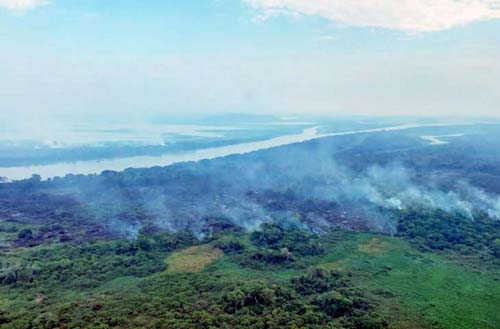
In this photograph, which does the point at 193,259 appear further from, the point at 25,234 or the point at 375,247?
the point at 25,234

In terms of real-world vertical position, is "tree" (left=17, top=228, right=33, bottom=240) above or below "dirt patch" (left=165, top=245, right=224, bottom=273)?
above

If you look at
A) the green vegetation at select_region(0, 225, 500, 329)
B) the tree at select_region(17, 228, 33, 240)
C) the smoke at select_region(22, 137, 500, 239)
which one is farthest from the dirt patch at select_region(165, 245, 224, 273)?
the tree at select_region(17, 228, 33, 240)

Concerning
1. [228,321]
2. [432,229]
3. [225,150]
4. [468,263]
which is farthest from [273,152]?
[228,321]

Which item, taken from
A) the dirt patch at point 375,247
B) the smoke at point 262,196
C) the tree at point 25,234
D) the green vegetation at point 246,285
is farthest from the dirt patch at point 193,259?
the tree at point 25,234

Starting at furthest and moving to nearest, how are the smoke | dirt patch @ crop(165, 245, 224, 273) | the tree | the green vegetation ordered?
1. the smoke
2. the tree
3. dirt patch @ crop(165, 245, 224, 273)
4. the green vegetation

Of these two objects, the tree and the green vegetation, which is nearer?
the green vegetation

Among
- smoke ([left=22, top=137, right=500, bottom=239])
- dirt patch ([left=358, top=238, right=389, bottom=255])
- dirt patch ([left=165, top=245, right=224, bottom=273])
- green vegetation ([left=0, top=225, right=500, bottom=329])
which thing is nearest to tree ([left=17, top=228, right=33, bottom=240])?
green vegetation ([left=0, top=225, right=500, bottom=329])

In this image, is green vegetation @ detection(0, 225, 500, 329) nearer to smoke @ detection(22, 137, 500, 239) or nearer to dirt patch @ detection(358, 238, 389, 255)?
dirt patch @ detection(358, 238, 389, 255)

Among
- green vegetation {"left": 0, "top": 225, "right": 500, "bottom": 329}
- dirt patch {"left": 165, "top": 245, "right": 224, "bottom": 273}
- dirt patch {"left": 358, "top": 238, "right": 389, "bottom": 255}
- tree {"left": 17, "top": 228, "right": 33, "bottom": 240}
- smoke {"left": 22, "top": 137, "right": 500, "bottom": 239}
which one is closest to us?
green vegetation {"left": 0, "top": 225, "right": 500, "bottom": 329}
